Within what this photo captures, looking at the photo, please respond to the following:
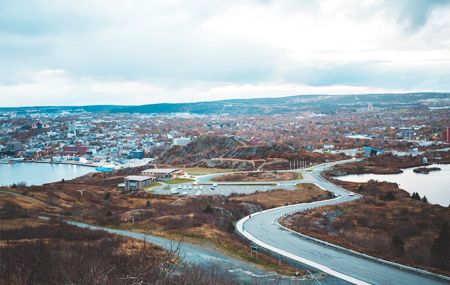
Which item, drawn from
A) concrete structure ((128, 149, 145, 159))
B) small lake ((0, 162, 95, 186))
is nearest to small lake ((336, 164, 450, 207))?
small lake ((0, 162, 95, 186))

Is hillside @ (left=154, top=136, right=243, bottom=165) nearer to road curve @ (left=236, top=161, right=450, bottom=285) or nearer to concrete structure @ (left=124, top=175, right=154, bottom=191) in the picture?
concrete structure @ (left=124, top=175, right=154, bottom=191)

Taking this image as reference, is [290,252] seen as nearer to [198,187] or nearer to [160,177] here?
[198,187]

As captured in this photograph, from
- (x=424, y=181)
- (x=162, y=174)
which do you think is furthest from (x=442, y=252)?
(x=424, y=181)

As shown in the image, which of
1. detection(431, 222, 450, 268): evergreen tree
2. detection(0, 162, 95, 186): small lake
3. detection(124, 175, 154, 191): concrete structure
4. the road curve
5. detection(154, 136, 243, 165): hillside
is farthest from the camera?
detection(0, 162, 95, 186): small lake

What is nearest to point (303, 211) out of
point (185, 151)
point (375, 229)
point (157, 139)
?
point (375, 229)

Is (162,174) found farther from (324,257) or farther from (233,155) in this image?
(324,257)
